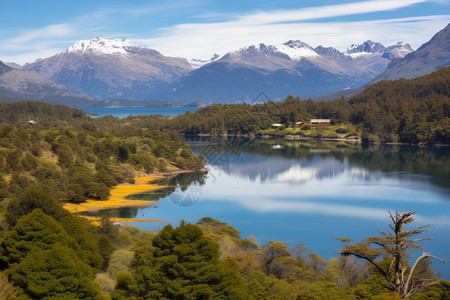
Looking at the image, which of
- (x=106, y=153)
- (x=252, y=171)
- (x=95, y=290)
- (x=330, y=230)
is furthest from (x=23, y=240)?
(x=252, y=171)

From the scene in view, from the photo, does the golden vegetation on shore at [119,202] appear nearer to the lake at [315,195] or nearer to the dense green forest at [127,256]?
the dense green forest at [127,256]

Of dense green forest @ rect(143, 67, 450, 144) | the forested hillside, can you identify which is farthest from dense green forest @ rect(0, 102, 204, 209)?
dense green forest @ rect(143, 67, 450, 144)

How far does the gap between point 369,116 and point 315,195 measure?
2648 inches

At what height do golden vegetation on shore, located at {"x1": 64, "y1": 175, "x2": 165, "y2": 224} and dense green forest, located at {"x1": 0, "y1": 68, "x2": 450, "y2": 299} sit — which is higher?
dense green forest, located at {"x1": 0, "y1": 68, "x2": 450, "y2": 299}

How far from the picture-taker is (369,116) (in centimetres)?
11300

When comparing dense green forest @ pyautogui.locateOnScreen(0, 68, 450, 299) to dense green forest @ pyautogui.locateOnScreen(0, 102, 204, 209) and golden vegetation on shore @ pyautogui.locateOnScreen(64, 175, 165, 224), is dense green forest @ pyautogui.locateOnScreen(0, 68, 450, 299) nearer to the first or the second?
dense green forest @ pyautogui.locateOnScreen(0, 102, 204, 209)

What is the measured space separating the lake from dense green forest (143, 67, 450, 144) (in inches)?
612

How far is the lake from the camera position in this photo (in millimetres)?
35900

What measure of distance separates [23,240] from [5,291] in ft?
9.95

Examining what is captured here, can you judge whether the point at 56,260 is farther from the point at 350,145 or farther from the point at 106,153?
the point at 350,145

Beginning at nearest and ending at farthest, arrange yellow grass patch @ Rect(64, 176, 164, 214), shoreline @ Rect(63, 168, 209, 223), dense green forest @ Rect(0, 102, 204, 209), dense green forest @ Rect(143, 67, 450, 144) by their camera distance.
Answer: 1. shoreline @ Rect(63, 168, 209, 223)
2. yellow grass patch @ Rect(64, 176, 164, 214)
3. dense green forest @ Rect(0, 102, 204, 209)
4. dense green forest @ Rect(143, 67, 450, 144)

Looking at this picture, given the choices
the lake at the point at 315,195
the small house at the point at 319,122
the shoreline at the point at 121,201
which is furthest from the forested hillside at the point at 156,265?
the small house at the point at 319,122

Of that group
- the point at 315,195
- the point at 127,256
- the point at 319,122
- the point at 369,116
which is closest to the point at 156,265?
the point at 127,256

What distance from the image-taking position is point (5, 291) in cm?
1506
